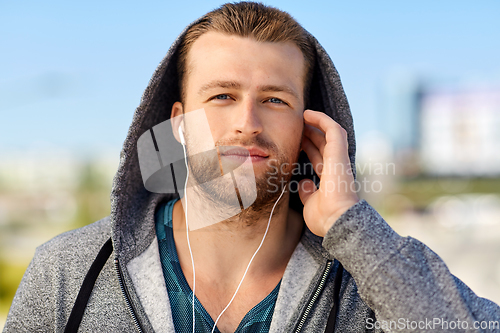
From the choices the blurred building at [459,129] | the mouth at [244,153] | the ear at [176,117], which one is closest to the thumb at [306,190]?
the mouth at [244,153]

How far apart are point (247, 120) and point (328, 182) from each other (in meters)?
0.50

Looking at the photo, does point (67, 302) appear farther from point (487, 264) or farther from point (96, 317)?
point (487, 264)

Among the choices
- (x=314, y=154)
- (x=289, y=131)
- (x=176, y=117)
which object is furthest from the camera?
(x=176, y=117)

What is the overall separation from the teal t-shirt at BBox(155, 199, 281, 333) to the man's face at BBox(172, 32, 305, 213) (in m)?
0.45

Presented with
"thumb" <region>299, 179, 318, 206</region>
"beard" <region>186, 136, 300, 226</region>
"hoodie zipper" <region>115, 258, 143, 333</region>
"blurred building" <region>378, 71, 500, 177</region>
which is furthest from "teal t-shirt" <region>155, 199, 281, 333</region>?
"blurred building" <region>378, 71, 500, 177</region>

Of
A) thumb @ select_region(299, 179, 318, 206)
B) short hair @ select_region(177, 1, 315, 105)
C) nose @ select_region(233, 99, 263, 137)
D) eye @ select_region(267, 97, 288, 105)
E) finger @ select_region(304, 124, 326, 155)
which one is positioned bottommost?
thumb @ select_region(299, 179, 318, 206)

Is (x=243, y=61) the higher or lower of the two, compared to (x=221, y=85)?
higher

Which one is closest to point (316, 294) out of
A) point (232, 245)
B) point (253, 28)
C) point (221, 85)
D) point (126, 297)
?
point (232, 245)

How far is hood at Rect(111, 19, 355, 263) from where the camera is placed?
2100mm

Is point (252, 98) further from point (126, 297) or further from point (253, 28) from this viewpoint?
point (126, 297)

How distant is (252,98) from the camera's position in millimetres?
2104

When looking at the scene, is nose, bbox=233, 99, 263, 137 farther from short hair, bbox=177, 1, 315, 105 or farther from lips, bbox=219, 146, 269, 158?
short hair, bbox=177, 1, 315, 105

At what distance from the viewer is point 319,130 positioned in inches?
90.6

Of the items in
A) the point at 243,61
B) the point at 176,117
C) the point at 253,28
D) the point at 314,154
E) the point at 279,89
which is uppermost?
the point at 253,28
